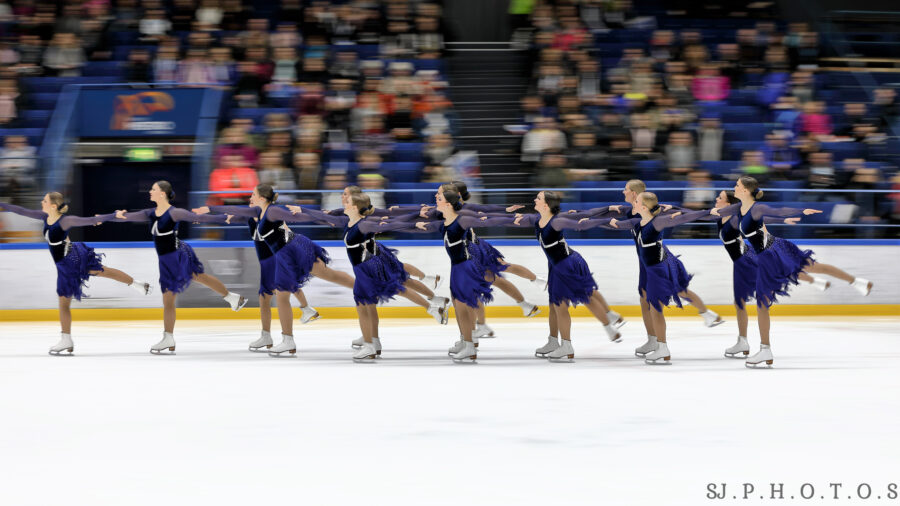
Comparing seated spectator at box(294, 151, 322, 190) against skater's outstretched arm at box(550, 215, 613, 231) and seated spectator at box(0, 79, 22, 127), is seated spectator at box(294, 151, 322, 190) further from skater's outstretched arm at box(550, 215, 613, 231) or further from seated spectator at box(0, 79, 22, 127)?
skater's outstretched arm at box(550, 215, 613, 231)

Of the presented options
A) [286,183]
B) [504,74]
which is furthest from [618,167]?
[286,183]

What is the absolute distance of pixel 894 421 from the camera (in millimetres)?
Answer: 6133

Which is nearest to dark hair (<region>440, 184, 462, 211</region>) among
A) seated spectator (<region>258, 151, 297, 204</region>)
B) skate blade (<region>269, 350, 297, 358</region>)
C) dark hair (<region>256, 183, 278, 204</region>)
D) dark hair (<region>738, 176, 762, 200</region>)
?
dark hair (<region>256, 183, 278, 204</region>)

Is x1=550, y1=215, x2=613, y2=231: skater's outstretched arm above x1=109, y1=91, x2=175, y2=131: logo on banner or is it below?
below

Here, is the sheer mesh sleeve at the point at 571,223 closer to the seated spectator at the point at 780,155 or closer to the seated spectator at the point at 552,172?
the seated spectator at the point at 552,172

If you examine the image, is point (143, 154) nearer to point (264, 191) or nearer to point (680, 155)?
point (264, 191)

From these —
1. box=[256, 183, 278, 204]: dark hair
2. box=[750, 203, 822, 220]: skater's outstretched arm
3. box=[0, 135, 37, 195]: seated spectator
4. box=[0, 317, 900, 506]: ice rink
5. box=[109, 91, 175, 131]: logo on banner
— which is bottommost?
box=[0, 317, 900, 506]: ice rink

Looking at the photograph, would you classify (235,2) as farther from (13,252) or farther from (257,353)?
(257,353)

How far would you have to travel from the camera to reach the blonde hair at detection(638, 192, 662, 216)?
8.58 metres

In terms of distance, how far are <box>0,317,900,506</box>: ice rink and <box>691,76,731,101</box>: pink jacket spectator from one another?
5726mm

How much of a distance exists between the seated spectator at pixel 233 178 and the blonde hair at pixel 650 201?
226 inches

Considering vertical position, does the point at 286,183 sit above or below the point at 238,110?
below

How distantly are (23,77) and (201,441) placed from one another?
1075 centimetres

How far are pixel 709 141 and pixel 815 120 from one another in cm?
171
